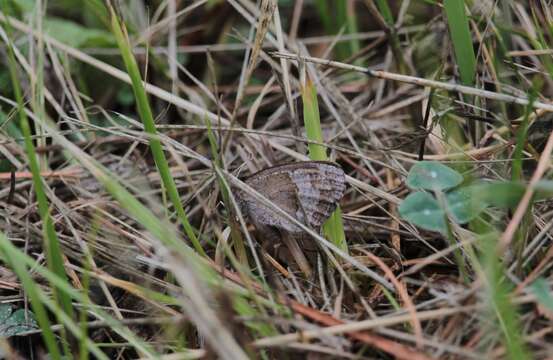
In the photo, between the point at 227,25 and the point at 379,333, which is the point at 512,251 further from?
the point at 227,25

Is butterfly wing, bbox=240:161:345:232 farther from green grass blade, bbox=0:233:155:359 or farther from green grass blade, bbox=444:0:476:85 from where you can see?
green grass blade, bbox=444:0:476:85

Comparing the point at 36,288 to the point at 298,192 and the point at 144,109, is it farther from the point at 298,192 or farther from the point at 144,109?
the point at 298,192

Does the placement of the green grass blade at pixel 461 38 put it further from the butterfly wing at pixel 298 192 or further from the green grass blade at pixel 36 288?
the green grass blade at pixel 36 288

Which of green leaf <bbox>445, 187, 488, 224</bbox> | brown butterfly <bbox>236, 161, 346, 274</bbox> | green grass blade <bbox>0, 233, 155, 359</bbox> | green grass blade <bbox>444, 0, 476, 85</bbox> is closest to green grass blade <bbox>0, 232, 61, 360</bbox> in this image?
green grass blade <bbox>0, 233, 155, 359</bbox>

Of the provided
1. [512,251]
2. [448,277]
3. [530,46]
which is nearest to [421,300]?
[448,277]

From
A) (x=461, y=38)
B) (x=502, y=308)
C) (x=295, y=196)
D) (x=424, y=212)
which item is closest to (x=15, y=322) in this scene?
(x=295, y=196)
